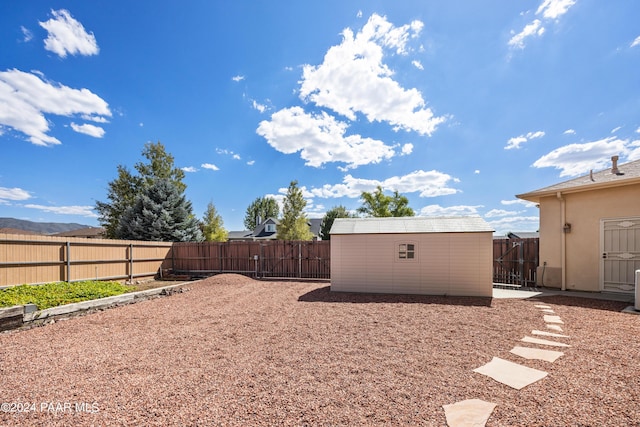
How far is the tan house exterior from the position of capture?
23.9 ft

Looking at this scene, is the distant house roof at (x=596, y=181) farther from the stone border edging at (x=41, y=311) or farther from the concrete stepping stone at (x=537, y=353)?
the stone border edging at (x=41, y=311)

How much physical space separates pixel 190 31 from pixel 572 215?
47.1 feet

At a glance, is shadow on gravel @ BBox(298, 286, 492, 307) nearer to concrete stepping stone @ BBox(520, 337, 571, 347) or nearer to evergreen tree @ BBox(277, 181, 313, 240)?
concrete stepping stone @ BBox(520, 337, 571, 347)

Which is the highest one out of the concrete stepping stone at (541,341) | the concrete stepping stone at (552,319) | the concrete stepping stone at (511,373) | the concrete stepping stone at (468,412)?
the concrete stepping stone at (468,412)

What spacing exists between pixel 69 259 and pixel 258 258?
6.64m

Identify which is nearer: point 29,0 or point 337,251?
point 29,0

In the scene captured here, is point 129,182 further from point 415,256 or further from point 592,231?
point 592,231

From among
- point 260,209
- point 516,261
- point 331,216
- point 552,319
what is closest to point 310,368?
point 552,319

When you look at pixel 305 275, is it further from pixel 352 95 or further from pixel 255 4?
pixel 255 4

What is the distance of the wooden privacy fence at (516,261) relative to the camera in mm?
9352

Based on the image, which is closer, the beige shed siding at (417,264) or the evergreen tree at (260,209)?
the beige shed siding at (417,264)

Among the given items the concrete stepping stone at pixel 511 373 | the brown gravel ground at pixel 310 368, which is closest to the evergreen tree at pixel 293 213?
the brown gravel ground at pixel 310 368

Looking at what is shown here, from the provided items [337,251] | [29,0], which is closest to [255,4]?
[29,0]

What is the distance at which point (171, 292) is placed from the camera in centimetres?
851
